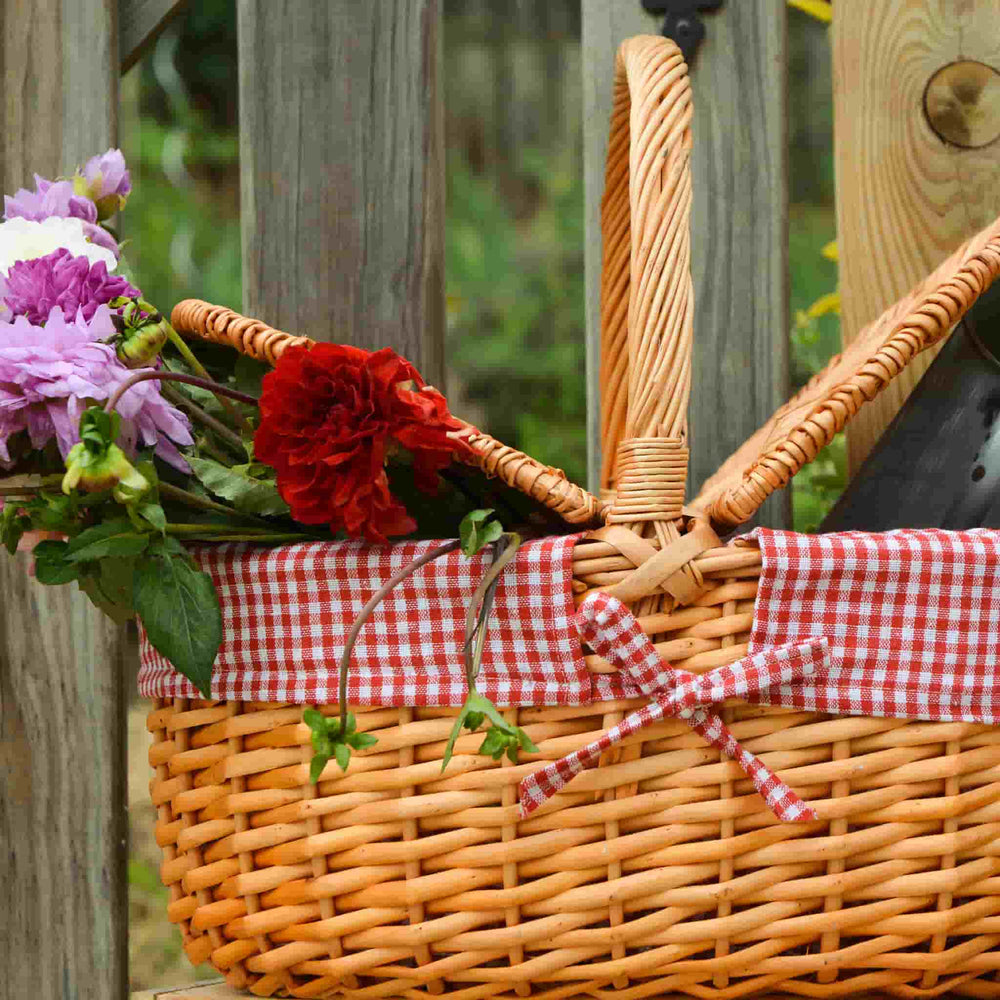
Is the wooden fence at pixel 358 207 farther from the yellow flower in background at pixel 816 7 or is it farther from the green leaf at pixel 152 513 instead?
the green leaf at pixel 152 513

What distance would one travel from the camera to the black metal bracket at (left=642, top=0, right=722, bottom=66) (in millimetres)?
1036

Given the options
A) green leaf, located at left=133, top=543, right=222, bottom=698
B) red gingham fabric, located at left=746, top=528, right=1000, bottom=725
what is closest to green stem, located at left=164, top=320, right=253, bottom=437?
green leaf, located at left=133, top=543, right=222, bottom=698

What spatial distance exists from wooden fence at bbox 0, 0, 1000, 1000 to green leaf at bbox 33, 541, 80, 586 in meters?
0.45

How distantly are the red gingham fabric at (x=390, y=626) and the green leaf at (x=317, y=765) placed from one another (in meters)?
0.05

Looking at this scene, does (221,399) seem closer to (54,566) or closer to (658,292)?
(54,566)

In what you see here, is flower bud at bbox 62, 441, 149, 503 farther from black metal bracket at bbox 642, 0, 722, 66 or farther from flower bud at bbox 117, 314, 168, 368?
black metal bracket at bbox 642, 0, 722, 66

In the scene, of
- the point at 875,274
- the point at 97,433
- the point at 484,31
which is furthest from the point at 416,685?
the point at 484,31

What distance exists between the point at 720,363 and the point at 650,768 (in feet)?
1.69

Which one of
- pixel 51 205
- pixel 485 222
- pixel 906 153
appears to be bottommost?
pixel 51 205

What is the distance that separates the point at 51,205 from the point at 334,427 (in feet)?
0.96

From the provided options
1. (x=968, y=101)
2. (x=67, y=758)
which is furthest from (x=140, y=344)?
(x=968, y=101)

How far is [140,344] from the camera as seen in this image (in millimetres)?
647

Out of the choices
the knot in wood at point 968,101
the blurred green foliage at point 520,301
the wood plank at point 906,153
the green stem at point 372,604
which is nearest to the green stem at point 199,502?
the green stem at point 372,604

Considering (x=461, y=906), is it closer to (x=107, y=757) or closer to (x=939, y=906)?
(x=939, y=906)
